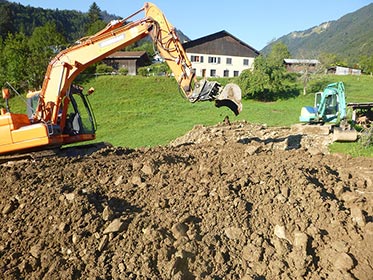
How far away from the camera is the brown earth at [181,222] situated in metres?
3.99

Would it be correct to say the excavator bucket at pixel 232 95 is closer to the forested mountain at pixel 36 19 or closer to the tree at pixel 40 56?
the tree at pixel 40 56

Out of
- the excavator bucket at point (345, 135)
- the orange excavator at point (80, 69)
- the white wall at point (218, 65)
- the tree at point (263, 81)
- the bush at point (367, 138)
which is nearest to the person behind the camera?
the orange excavator at point (80, 69)

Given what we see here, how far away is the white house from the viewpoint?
4038 cm

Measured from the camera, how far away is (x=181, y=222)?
15.1ft

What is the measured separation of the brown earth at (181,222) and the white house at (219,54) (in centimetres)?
3531

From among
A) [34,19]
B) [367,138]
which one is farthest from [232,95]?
[34,19]

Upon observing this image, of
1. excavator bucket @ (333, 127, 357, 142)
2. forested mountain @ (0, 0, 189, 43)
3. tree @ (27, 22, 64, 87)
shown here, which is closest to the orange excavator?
excavator bucket @ (333, 127, 357, 142)

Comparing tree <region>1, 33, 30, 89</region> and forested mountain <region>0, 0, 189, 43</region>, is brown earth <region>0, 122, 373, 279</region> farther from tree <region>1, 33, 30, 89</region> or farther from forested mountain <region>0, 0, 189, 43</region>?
forested mountain <region>0, 0, 189, 43</region>

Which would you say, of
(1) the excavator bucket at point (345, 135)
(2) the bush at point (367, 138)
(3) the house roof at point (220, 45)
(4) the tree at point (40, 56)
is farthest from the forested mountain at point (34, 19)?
(2) the bush at point (367, 138)

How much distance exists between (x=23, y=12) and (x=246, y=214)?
114 metres

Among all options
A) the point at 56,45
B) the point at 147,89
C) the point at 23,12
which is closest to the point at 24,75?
the point at 56,45

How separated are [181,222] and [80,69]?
517 cm

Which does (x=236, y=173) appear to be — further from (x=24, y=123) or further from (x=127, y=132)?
(x=127, y=132)

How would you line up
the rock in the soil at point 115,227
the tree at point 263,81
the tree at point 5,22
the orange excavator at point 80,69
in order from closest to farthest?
the rock in the soil at point 115,227 < the orange excavator at point 80,69 < the tree at point 263,81 < the tree at point 5,22
